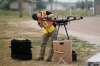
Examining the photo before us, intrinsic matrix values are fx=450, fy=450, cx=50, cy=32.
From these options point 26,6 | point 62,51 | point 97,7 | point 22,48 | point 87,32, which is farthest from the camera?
point 26,6

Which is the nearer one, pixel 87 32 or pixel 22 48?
pixel 22 48

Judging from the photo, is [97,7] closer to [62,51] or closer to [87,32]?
[87,32]

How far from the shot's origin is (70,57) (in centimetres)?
1262

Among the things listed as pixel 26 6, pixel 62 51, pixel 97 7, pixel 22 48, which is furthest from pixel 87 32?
pixel 26 6

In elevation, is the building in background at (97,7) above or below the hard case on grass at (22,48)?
below

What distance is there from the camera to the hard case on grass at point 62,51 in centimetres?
1238

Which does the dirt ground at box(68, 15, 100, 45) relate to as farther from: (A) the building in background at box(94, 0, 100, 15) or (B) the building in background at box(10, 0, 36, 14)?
(A) the building in background at box(94, 0, 100, 15)

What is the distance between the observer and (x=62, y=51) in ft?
41.0

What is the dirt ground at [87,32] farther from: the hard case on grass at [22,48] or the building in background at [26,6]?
the building in background at [26,6]

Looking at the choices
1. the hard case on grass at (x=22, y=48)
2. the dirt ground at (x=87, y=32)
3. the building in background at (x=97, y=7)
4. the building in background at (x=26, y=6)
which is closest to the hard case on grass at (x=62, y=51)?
the hard case on grass at (x=22, y=48)

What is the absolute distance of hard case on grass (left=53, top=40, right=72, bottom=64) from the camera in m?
12.4

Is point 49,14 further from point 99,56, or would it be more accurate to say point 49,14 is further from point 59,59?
point 99,56

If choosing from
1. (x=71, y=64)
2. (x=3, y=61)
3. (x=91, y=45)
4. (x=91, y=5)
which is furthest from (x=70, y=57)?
(x=91, y=5)

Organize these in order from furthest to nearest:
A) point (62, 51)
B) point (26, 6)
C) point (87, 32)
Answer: point (26, 6) < point (87, 32) < point (62, 51)
